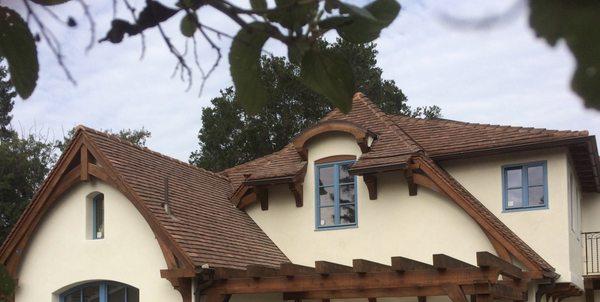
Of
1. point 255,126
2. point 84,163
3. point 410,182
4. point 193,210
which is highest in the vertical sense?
point 255,126

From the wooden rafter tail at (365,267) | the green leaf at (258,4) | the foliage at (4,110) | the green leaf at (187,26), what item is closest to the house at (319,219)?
the wooden rafter tail at (365,267)

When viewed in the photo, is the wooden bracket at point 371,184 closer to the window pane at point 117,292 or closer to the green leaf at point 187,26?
the window pane at point 117,292

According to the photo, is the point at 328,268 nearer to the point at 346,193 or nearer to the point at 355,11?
the point at 346,193

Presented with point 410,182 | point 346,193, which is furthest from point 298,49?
point 346,193

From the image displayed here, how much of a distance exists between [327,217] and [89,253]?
3970 millimetres

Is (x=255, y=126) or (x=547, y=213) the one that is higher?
(x=255, y=126)

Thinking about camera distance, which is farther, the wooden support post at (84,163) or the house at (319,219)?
the wooden support post at (84,163)

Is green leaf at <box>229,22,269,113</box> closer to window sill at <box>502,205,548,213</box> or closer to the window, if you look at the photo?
window sill at <box>502,205,548,213</box>

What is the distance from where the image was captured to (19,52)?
129 cm

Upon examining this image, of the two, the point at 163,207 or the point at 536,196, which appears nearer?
the point at 163,207

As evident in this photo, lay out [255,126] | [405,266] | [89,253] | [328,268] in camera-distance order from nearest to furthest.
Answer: [405,266] → [328,268] → [89,253] → [255,126]

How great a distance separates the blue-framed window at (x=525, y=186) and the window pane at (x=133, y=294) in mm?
5995

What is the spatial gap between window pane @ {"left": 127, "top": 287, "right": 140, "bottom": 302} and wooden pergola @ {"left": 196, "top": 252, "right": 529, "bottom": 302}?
4.23ft

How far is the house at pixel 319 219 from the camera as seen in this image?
1199cm
